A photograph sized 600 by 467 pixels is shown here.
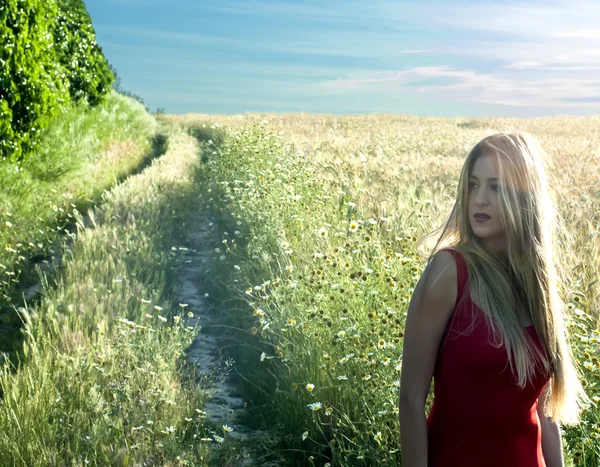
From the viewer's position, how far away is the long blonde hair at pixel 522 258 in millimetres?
2107

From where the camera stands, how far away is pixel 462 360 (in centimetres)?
201

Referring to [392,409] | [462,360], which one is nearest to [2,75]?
[392,409]

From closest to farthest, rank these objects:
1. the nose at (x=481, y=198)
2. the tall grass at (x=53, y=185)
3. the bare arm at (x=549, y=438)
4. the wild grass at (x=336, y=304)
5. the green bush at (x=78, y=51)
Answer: the nose at (x=481, y=198)
the bare arm at (x=549, y=438)
the wild grass at (x=336, y=304)
the tall grass at (x=53, y=185)
the green bush at (x=78, y=51)

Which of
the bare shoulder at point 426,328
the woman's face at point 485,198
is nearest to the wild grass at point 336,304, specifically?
the woman's face at point 485,198

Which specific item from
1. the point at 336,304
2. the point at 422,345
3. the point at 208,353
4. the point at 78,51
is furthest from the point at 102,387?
the point at 78,51

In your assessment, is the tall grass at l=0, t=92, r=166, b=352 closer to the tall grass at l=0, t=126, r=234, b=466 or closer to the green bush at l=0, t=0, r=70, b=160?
the green bush at l=0, t=0, r=70, b=160

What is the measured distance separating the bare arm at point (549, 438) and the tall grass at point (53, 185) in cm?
441

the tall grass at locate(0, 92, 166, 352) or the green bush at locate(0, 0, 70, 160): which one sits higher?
the green bush at locate(0, 0, 70, 160)

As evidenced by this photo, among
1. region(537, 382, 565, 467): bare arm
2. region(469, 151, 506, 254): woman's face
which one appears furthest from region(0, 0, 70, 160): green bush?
region(537, 382, 565, 467): bare arm

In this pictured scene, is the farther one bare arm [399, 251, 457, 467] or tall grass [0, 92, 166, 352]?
tall grass [0, 92, 166, 352]

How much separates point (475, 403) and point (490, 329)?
9.6 inches

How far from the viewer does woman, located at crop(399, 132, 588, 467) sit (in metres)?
2.02

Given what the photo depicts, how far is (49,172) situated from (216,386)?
905 centimetres

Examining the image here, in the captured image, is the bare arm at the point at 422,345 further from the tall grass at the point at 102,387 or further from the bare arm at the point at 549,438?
the tall grass at the point at 102,387
